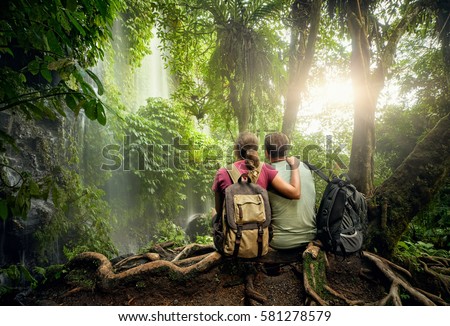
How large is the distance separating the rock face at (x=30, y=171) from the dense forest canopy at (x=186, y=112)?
20 millimetres

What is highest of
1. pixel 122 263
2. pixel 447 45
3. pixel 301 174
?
pixel 447 45

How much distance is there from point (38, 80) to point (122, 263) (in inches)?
139

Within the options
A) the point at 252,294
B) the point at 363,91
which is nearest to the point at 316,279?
the point at 252,294

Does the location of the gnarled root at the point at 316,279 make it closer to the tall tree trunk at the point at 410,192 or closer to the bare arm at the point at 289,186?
the bare arm at the point at 289,186

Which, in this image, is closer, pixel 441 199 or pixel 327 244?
pixel 327 244

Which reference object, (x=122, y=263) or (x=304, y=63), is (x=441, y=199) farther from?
(x=122, y=263)

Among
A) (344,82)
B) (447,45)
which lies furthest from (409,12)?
(344,82)

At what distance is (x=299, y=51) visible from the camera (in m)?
6.18

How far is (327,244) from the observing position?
95.3 inches

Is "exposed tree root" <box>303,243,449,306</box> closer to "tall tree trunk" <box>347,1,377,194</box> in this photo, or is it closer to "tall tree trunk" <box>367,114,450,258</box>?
"tall tree trunk" <box>367,114,450,258</box>

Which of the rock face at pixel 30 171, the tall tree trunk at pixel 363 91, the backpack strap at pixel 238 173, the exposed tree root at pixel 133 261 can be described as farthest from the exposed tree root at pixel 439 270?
the rock face at pixel 30 171

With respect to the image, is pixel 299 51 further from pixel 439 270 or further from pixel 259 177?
pixel 439 270

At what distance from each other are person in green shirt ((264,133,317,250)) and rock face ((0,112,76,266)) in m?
3.06

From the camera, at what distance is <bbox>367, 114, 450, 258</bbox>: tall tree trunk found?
9.92 feet
